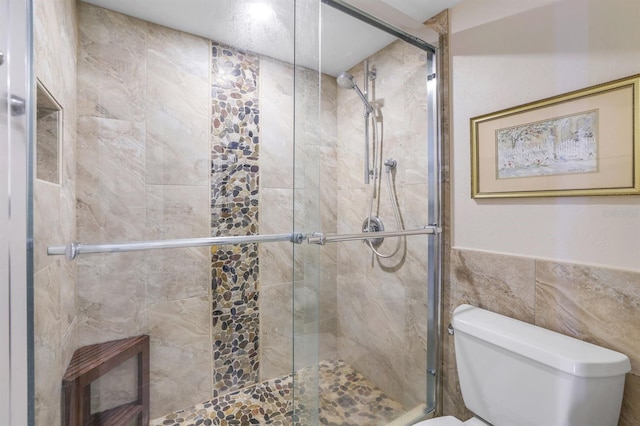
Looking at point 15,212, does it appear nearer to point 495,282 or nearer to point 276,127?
point 276,127

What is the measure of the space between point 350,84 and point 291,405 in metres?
1.51

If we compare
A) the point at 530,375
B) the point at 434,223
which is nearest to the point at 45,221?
the point at 434,223

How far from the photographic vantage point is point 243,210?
1.38m

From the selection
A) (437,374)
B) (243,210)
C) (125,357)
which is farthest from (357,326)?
(125,357)

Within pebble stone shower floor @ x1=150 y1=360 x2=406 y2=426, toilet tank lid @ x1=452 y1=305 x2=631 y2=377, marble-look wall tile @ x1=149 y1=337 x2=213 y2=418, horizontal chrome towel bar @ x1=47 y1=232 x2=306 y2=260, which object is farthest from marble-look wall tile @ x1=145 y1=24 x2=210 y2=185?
toilet tank lid @ x1=452 y1=305 x2=631 y2=377

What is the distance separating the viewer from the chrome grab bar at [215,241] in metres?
0.88

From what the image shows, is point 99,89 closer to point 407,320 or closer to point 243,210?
point 243,210

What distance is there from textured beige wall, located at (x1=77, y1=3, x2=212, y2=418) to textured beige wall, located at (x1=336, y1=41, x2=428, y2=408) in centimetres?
69

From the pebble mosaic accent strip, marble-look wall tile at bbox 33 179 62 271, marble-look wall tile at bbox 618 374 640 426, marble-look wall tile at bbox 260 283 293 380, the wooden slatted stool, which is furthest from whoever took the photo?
marble-look wall tile at bbox 260 283 293 380

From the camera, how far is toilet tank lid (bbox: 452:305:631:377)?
0.89m

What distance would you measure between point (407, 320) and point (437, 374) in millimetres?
319

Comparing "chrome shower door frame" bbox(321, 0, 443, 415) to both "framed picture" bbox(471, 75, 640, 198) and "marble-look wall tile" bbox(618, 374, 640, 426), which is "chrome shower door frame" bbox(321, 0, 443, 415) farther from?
"marble-look wall tile" bbox(618, 374, 640, 426)

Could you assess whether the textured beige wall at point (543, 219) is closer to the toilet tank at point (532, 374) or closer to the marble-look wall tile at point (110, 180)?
the toilet tank at point (532, 374)

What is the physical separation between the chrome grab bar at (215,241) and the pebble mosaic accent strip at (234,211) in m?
0.23
